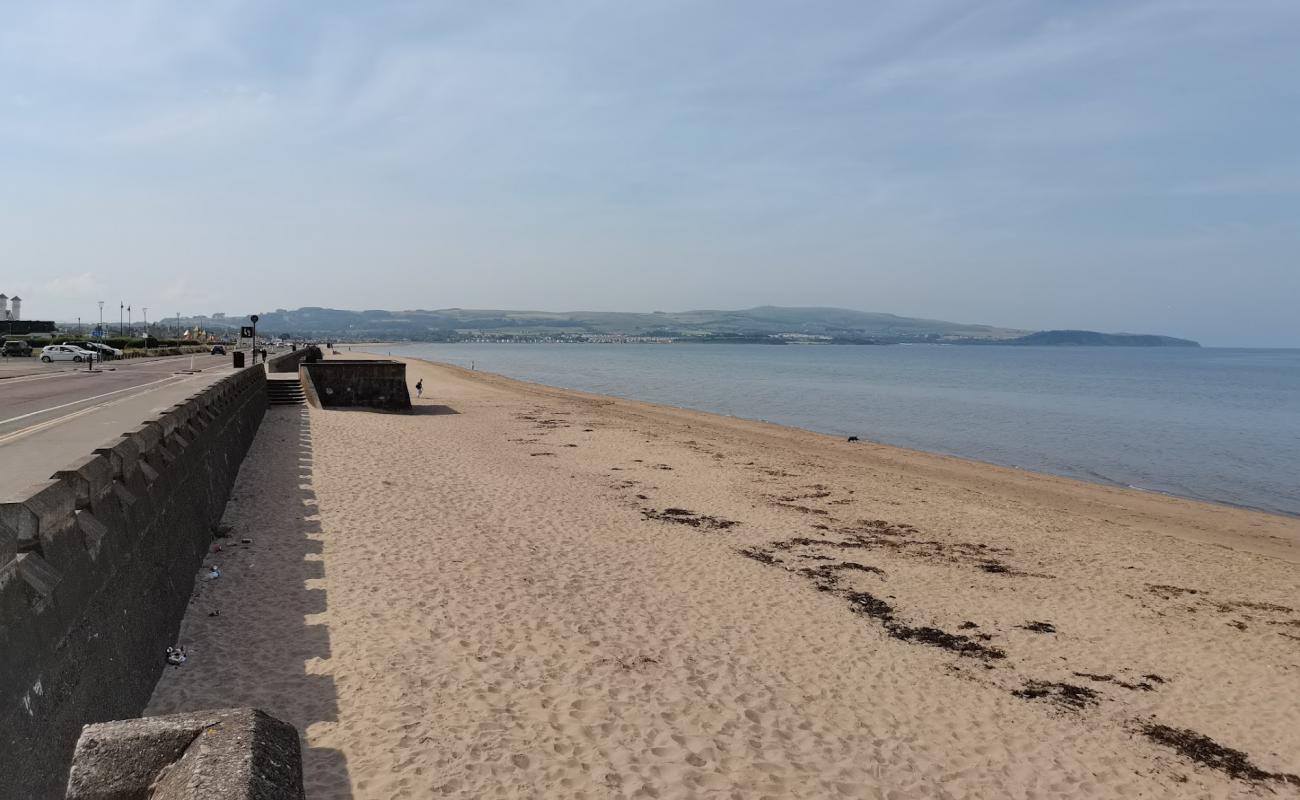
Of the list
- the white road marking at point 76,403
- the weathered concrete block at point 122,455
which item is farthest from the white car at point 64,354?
the weathered concrete block at point 122,455

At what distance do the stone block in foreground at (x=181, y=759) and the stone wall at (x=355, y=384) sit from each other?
102 ft

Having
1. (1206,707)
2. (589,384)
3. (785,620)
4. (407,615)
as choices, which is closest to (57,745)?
(407,615)

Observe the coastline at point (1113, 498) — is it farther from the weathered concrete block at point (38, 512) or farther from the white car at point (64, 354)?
the white car at point (64, 354)

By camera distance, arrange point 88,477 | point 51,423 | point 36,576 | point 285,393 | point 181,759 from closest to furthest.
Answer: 1. point 181,759
2. point 36,576
3. point 88,477
4. point 51,423
5. point 285,393

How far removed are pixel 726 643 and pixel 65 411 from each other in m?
20.4

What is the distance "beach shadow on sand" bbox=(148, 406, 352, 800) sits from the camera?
6.64 meters

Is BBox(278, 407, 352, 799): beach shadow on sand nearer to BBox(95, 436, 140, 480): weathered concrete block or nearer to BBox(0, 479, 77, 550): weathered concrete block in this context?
BBox(95, 436, 140, 480): weathered concrete block

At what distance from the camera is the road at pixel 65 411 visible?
12.5m

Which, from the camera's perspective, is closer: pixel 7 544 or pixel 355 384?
pixel 7 544

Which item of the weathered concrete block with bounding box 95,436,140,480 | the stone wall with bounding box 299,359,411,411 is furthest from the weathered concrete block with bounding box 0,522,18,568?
the stone wall with bounding box 299,359,411,411

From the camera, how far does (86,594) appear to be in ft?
15.9

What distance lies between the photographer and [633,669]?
8.24m

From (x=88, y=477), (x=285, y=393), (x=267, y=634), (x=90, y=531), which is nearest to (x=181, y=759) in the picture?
(x=90, y=531)

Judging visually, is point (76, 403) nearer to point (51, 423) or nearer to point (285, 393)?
point (51, 423)
